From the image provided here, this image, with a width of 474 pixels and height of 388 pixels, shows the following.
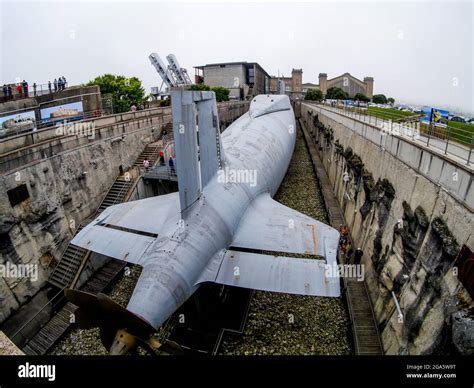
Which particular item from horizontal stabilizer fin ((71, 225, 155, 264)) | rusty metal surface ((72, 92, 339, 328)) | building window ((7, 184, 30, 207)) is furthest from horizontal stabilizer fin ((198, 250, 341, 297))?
building window ((7, 184, 30, 207))

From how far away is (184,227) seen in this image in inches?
430

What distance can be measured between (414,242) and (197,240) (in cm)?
762

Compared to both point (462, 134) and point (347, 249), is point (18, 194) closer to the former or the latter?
point (347, 249)

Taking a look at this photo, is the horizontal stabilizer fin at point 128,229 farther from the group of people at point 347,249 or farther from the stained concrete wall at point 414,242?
the group of people at point 347,249

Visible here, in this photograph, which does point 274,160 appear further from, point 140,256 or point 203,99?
point 140,256

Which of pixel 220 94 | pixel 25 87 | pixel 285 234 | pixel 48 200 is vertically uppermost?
pixel 220 94

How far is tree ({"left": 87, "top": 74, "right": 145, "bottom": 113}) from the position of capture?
152 ft

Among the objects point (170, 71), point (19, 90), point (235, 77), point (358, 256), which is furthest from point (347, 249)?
point (235, 77)

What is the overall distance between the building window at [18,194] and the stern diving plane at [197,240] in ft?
14.3

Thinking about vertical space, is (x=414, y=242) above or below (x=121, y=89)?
below

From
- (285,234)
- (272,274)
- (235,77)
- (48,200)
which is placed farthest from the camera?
(235,77)

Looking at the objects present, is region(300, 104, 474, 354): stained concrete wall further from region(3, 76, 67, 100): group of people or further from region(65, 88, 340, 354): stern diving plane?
region(3, 76, 67, 100): group of people

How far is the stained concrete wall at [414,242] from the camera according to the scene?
8219 mm

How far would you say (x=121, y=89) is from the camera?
1900 inches
